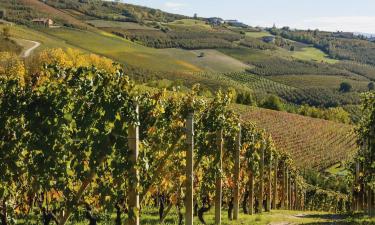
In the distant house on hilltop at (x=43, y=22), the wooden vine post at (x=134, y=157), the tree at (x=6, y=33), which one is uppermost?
the distant house on hilltop at (x=43, y=22)

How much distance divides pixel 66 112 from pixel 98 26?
169578 mm

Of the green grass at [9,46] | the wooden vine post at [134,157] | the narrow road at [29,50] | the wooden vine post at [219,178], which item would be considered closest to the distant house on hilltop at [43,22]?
the narrow road at [29,50]

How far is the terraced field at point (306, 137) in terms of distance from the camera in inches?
2773

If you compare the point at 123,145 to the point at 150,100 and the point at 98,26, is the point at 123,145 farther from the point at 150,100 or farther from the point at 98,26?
the point at 98,26

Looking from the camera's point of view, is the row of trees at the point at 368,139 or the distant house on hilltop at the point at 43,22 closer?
the row of trees at the point at 368,139

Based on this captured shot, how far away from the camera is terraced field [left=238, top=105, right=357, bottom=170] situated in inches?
2773

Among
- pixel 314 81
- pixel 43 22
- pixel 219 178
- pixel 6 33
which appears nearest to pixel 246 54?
pixel 314 81

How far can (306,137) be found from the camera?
7800 centimetres

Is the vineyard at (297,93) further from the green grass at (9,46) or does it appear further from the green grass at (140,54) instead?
the green grass at (9,46)

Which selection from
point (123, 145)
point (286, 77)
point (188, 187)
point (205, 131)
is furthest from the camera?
point (286, 77)

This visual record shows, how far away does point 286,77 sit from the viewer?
535 feet

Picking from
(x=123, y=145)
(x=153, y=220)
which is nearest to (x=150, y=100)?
(x=123, y=145)

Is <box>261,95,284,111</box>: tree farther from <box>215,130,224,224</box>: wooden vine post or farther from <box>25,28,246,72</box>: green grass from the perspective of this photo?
<box>215,130,224,224</box>: wooden vine post

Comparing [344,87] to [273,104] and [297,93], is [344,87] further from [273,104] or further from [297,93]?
[273,104]
